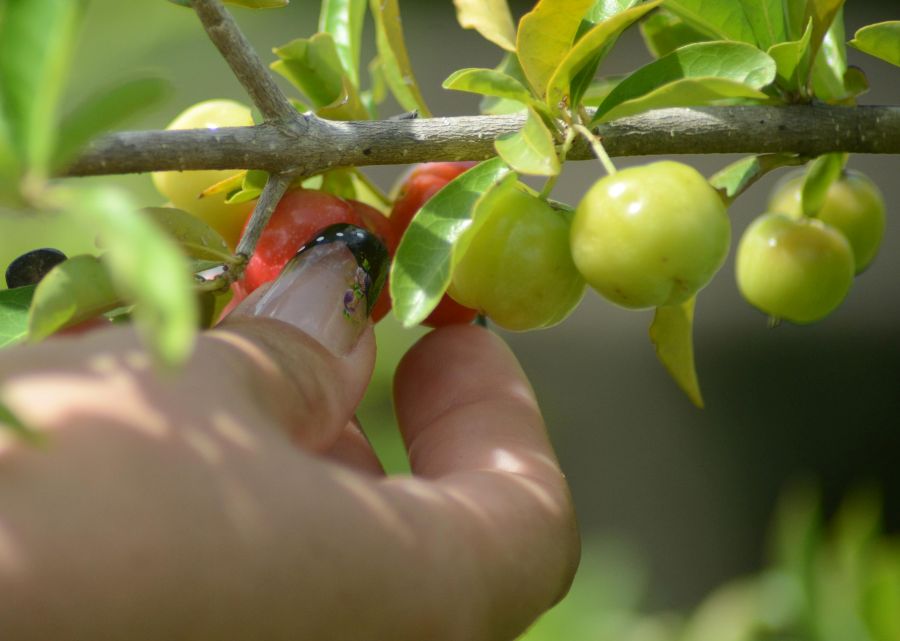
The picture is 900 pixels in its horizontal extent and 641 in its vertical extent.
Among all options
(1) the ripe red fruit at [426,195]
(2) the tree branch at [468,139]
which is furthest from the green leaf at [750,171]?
(1) the ripe red fruit at [426,195]

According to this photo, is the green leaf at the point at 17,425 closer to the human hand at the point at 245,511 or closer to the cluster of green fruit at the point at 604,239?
the human hand at the point at 245,511

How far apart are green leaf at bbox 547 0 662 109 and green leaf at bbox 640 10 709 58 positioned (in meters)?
0.21

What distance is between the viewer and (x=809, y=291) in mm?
947

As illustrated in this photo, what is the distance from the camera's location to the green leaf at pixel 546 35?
746 mm

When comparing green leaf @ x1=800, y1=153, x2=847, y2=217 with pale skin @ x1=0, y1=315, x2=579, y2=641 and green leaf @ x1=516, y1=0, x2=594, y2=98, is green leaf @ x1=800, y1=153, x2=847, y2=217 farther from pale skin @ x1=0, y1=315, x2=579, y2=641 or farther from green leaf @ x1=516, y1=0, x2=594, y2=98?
pale skin @ x1=0, y1=315, x2=579, y2=641

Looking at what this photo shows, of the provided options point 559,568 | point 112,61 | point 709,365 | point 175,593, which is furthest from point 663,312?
point 709,365

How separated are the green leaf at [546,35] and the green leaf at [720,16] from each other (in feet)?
0.48

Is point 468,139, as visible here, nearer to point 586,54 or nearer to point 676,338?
point 586,54

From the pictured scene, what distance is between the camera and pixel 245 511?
54 centimetres

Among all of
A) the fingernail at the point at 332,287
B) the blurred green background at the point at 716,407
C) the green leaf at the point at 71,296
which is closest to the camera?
the green leaf at the point at 71,296

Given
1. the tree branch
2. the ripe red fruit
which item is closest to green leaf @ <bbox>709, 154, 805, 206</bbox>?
the tree branch

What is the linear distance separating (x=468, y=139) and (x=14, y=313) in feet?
1.19

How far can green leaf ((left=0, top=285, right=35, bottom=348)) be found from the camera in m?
0.72

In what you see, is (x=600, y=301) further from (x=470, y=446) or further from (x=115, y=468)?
(x=115, y=468)
